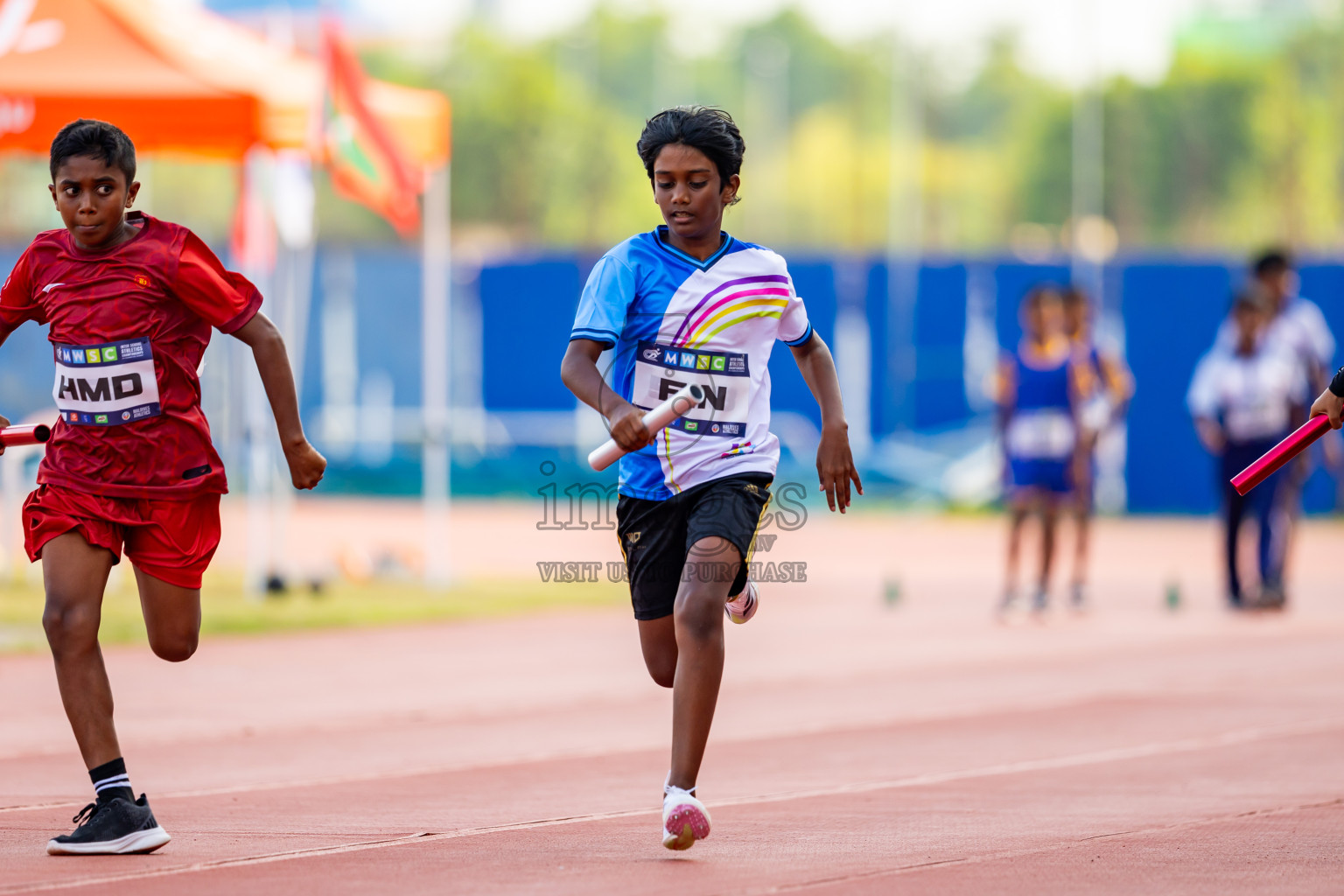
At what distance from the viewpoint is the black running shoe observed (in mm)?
5078

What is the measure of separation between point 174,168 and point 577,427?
1105 inches

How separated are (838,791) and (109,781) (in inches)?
99.8

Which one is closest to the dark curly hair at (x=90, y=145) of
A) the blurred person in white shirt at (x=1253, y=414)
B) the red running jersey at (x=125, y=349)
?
the red running jersey at (x=125, y=349)

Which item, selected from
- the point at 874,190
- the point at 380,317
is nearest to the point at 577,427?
the point at 380,317

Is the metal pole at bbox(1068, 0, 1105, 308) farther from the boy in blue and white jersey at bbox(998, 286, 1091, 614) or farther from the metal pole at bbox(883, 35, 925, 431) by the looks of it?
the boy in blue and white jersey at bbox(998, 286, 1091, 614)

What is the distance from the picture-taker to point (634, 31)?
200 ft

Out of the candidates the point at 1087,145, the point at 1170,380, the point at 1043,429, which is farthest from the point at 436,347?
the point at 1087,145

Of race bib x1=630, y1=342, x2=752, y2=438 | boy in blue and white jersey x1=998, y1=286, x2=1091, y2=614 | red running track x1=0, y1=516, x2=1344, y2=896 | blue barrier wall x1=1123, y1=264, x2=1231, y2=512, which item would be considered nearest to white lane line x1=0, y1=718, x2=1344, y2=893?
red running track x1=0, y1=516, x2=1344, y2=896

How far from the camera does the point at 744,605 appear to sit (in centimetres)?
569

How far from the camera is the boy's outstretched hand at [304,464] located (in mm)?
5324

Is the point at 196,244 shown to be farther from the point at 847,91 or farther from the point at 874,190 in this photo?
the point at 847,91

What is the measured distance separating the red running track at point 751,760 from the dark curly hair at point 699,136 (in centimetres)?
197

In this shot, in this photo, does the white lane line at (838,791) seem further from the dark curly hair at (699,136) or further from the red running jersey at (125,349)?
the dark curly hair at (699,136)

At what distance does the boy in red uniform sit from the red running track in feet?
2.05
